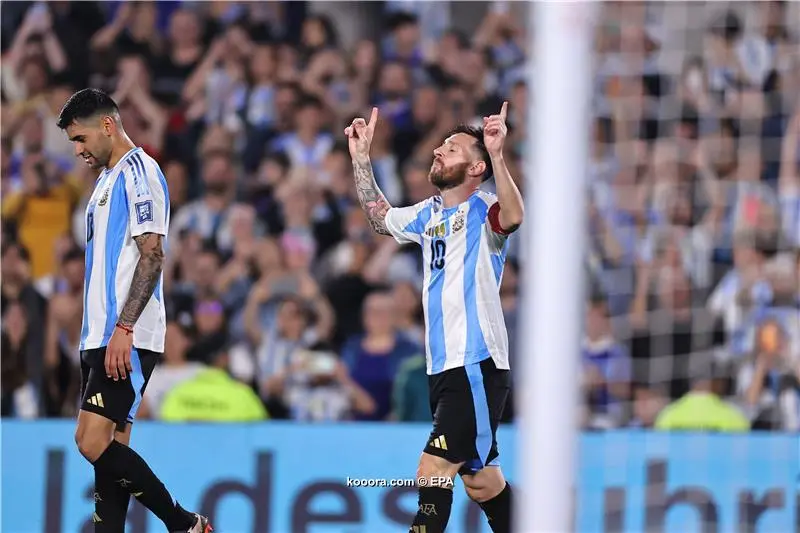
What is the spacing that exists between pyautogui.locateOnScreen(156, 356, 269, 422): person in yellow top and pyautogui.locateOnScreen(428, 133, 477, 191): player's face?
3.53 meters

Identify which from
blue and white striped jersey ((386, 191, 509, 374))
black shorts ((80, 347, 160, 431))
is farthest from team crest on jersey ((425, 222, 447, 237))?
black shorts ((80, 347, 160, 431))

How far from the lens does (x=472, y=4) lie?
11.8 metres

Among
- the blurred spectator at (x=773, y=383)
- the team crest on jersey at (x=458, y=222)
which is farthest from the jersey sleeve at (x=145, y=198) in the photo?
the blurred spectator at (x=773, y=383)

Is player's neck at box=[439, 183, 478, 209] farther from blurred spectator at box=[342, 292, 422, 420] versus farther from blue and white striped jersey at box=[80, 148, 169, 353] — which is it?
blurred spectator at box=[342, 292, 422, 420]

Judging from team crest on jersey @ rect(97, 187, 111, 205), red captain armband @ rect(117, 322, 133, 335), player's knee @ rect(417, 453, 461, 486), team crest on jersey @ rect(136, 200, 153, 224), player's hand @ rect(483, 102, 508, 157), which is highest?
player's hand @ rect(483, 102, 508, 157)

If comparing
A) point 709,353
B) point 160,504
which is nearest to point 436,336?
point 160,504

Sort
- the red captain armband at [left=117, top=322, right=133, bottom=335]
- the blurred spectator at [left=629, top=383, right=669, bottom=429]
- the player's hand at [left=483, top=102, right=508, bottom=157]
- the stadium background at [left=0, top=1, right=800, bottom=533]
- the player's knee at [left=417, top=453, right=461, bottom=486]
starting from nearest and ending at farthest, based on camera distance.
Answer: the player's hand at [left=483, top=102, right=508, bottom=157] → the player's knee at [left=417, top=453, right=461, bottom=486] → the red captain armband at [left=117, top=322, right=133, bottom=335] → the stadium background at [left=0, top=1, right=800, bottom=533] → the blurred spectator at [left=629, top=383, right=669, bottom=429]

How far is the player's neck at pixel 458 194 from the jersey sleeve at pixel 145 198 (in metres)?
1.22

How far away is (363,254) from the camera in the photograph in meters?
9.99

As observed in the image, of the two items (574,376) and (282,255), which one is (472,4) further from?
(574,376)

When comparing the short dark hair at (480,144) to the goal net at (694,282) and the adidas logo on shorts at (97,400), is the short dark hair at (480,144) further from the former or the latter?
the goal net at (694,282)

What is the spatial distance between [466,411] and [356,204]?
15.9ft

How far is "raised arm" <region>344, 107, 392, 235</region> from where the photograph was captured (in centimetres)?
625

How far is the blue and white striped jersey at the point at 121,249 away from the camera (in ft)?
19.1
